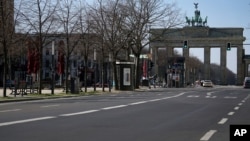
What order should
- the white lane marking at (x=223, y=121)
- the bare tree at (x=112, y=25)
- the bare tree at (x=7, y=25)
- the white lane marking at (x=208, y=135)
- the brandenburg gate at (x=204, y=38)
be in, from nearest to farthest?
the white lane marking at (x=208, y=135), the white lane marking at (x=223, y=121), the bare tree at (x=7, y=25), the bare tree at (x=112, y=25), the brandenburg gate at (x=204, y=38)

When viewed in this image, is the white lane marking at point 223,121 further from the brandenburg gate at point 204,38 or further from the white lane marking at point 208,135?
the brandenburg gate at point 204,38

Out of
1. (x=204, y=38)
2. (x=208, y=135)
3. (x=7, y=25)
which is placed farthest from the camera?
(x=204, y=38)

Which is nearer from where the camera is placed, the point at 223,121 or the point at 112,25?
→ the point at 223,121

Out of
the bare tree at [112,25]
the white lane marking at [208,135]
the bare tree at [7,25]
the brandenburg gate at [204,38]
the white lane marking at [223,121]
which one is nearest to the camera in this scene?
the white lane marking at [208,135]

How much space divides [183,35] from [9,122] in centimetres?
9932

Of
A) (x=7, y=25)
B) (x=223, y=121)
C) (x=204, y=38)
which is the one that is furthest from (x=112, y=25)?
(x=204, y=38)

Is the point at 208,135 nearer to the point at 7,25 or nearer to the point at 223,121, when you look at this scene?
the point at 223,121

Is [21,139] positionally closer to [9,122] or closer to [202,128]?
[9,122]

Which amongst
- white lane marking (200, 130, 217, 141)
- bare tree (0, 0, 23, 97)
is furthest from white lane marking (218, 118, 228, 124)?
bare tree (0, 0, 23, 97)

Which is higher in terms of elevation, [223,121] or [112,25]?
[112,25]

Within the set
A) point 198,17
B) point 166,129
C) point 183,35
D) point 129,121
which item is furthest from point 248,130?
point 198,17

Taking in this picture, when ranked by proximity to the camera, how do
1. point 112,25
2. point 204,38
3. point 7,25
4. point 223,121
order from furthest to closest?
1. point 204,38
2. point 112,25
3. point 7,25
4. point 223,121

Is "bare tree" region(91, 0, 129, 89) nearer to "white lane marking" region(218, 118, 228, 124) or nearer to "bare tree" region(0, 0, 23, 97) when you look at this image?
"bare tree" region(0, 0, 23, 97)

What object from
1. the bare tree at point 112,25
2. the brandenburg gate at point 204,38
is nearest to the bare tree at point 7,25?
the bare tree at point 112,25
